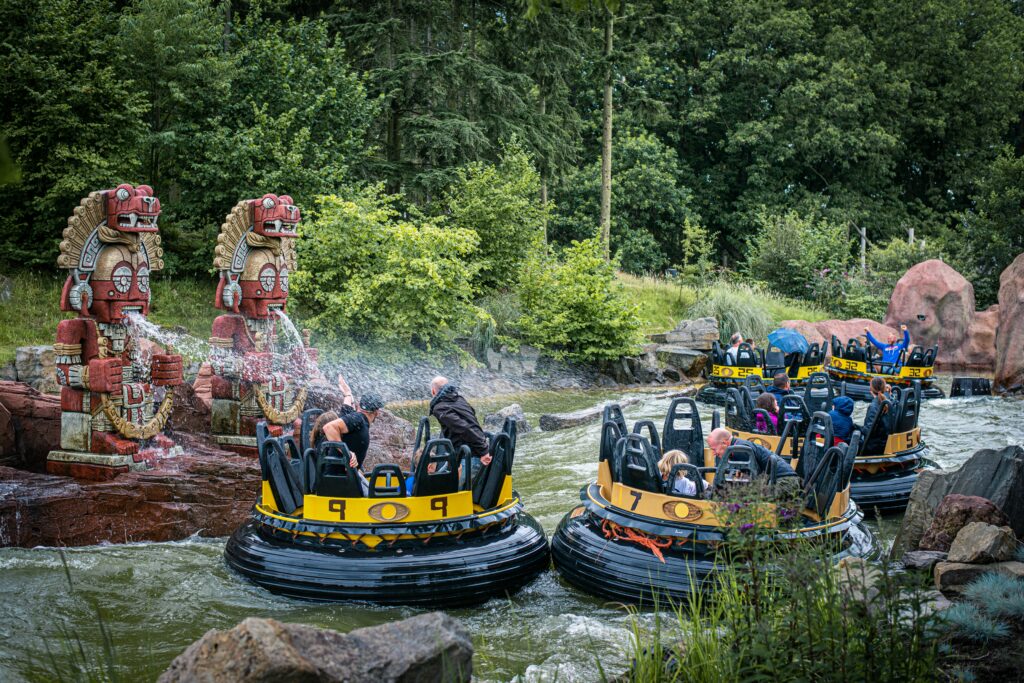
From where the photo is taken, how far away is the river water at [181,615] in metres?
6.05

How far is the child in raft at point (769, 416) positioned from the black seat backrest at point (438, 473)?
13.5 ft

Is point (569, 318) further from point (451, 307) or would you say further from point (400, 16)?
point (400, 16)

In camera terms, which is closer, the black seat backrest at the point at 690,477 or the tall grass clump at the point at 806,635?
the tall grass clump at the point at 806,635

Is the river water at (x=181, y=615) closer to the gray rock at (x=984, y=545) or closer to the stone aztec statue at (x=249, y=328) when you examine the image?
the gray rock at (x=984, y=545)

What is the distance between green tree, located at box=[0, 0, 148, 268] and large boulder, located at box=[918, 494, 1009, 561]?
564 inches

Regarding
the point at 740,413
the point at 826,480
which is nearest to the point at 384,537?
the point at 826,480

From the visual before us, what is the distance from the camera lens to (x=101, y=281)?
912cm

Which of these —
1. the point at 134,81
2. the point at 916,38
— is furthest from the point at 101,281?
the point at 916,38

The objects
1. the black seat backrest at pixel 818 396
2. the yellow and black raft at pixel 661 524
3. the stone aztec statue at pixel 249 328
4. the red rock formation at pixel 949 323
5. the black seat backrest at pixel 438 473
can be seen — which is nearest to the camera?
the yellow and black raft at pixel 661 524

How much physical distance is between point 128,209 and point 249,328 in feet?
7.28

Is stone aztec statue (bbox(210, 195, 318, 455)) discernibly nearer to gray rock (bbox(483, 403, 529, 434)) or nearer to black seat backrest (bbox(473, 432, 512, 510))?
black seat backrest (bbox(473, 432, 512, 510))

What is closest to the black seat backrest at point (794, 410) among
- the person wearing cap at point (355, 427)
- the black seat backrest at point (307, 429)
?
the person wearing cap at point (355, 427)

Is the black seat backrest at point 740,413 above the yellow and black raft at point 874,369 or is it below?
above

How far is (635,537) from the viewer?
7164 mm
